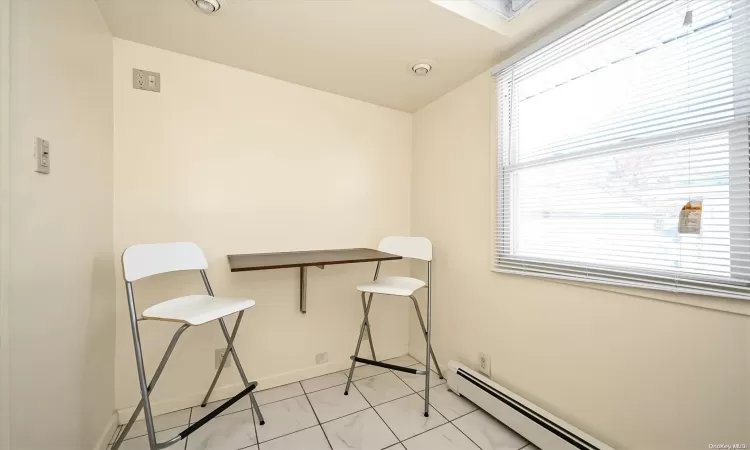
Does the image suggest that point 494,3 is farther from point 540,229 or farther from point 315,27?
point 540,229

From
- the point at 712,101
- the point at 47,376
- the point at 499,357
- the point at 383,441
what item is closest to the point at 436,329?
the point at 499,357

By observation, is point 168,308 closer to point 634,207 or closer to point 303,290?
point 303,290

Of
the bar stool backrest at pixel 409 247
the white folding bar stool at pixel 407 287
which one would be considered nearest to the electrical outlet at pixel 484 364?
the white folding bar stool at pixel 407 287

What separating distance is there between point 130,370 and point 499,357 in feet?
7.14

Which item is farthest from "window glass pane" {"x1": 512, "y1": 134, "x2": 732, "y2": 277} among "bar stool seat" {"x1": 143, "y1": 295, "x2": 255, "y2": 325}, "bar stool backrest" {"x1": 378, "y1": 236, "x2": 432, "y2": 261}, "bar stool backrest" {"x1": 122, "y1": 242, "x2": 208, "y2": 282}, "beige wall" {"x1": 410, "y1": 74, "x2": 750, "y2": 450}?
"bar stool backrest" {"x1": 122, "y1": 242, "x2": 208, "y2": 282}

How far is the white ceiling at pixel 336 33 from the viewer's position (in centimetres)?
132

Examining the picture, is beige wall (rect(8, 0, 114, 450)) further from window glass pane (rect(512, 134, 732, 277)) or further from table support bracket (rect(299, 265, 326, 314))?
window glass pane (rect(512, 134, 732, 277))

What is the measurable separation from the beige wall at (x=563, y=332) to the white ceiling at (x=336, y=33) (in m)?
0.33

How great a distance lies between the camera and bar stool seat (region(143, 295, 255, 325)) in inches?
45.6

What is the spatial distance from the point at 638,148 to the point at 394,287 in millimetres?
1357

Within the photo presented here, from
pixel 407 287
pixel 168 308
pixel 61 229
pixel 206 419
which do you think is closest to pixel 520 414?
pixel 407 287

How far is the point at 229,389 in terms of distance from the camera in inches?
70.6

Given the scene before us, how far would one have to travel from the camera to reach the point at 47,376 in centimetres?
93

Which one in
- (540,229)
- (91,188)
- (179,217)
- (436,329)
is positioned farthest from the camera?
(436,329)
